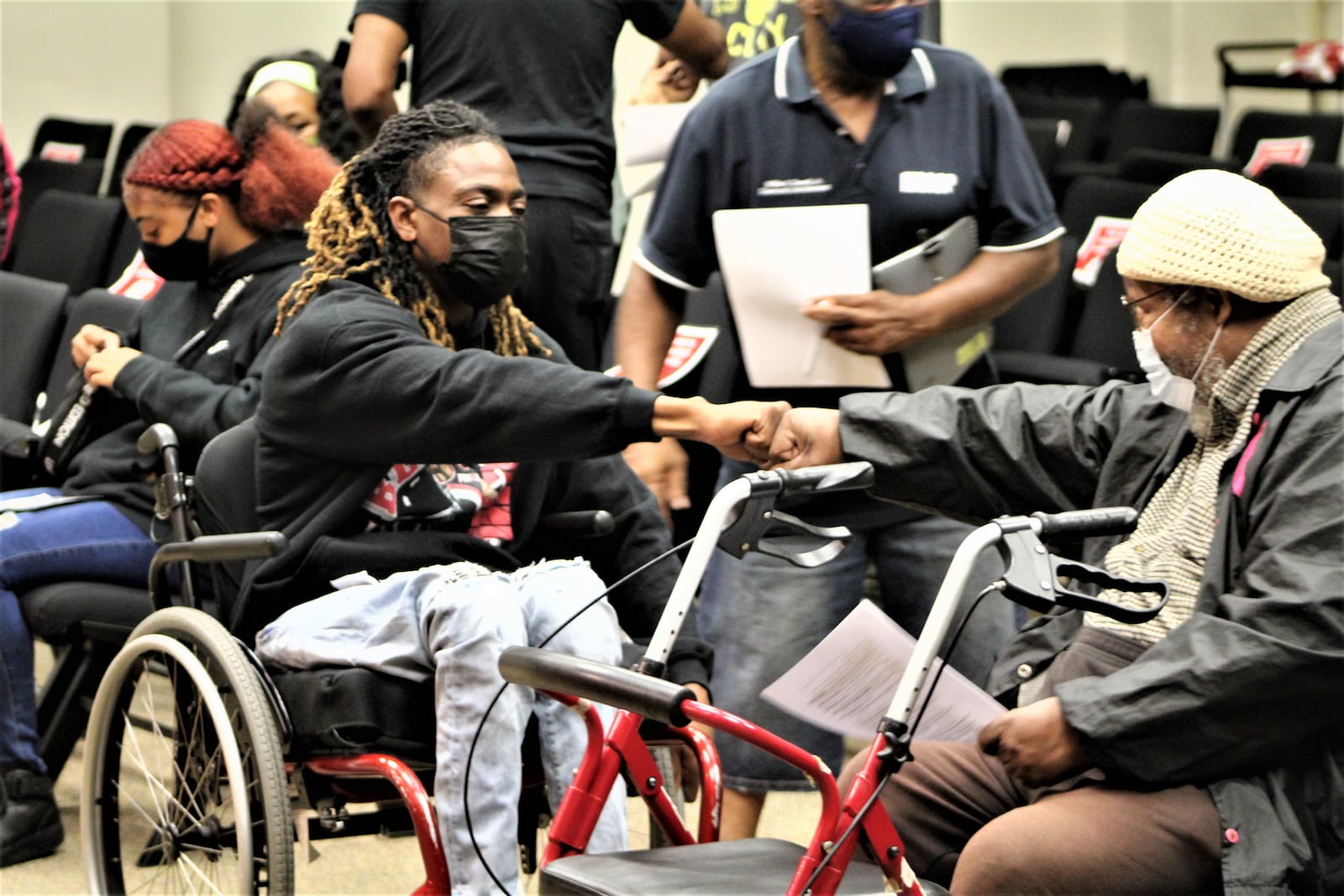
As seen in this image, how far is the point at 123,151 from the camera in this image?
7676 mm

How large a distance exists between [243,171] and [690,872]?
7.06ft

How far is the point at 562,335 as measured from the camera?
3602 millimetres

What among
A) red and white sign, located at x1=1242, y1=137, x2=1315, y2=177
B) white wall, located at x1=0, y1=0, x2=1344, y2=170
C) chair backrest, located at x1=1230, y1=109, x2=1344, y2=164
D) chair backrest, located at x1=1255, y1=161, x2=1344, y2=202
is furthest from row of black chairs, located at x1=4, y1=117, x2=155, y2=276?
chair backrest, located at x1=1230, y1=109, x2=1344, y2=164

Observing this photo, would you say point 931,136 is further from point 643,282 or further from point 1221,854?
point 1221,854

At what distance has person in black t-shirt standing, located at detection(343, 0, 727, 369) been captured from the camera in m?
3.51

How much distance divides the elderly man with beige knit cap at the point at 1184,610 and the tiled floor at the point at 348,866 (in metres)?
0.97

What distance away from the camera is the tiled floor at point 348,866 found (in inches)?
125

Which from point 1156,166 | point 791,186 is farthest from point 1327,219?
point 791,186

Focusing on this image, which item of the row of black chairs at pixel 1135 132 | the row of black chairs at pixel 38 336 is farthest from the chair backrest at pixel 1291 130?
the row of black chairs at pixel 38 336

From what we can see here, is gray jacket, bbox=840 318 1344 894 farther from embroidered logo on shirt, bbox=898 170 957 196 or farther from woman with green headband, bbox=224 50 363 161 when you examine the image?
woman with green headband, bbox=224 50 363 161

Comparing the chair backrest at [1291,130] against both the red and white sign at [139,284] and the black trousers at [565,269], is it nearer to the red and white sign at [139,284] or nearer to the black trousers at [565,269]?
the black trousers at [565,269]

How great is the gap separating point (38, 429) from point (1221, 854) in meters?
2.86

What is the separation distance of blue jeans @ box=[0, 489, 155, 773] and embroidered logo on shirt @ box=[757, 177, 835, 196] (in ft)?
4.74

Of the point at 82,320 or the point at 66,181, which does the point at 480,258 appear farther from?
the point at 66,181
